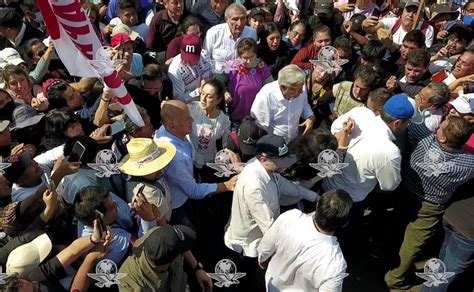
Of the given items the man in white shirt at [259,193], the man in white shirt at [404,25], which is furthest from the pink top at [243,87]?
the man in white shirt at [404,25]

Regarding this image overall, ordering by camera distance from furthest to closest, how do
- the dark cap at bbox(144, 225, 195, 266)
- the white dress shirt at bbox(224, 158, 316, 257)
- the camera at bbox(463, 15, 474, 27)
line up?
the camera at bbox(463, 15, 474, 27)
the white dress shirt at bbox(224, 158, 316, 257)
the dark cap at bbox(144, 225, 195, 266)

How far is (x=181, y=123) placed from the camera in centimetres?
A: 393

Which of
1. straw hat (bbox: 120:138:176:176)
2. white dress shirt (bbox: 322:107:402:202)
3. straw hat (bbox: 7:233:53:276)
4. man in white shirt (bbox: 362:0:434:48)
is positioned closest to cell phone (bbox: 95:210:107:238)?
straw hat (bbox: 7:233:53:276)

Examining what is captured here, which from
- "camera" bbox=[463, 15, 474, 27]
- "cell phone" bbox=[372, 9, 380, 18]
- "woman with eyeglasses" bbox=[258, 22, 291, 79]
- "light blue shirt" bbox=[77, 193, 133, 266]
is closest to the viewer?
"light blue shirt" bbox=[77, 193, 133, 266]

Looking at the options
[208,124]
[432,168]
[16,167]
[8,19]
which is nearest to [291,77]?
[208,124]

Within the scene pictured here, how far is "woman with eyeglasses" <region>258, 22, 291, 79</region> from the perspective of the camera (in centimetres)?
572

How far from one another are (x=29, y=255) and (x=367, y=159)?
253cm

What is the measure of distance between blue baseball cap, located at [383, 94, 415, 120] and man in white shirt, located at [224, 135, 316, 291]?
0.97 meters

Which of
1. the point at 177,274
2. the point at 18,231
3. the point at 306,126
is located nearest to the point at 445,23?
the point at 306,126

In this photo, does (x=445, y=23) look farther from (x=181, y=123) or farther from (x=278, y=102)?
(x=181, y=123)

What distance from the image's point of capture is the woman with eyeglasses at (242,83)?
5.00 metres

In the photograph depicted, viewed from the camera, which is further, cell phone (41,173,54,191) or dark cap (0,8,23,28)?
dark cap (0,8,23,28)

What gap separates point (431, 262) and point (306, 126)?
68.4 inches

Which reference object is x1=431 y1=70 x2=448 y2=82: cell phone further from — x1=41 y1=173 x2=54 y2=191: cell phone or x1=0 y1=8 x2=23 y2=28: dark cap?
x1=0 y1=8 x2=23 y2=28: dark cap
